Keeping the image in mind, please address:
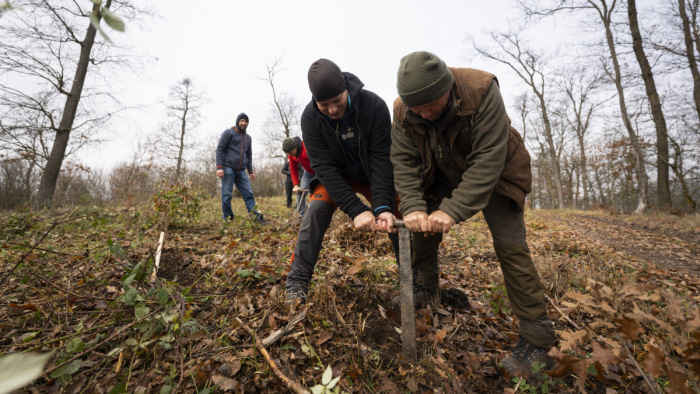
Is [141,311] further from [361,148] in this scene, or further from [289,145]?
[289,145]

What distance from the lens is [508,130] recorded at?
2123 millimetres

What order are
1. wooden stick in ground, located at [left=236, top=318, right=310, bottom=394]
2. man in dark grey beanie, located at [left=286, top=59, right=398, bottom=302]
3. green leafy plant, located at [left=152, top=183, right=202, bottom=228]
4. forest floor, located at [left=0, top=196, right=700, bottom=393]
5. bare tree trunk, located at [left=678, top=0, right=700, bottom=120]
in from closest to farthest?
forest floor, located at [left=0, top=196, right=700, bottom=393] → wooden stick in ground, located at [left=236, top=318, right=310, bottom=394] → man in dark grey beanie, located at [left=286, top=59, right=398, bottom=302] → green leafy plant, located at [left=152, top=183, right=202, bottom=228] → bare tree trunk, located at [left=678, top=0, right=700, bottom=120]

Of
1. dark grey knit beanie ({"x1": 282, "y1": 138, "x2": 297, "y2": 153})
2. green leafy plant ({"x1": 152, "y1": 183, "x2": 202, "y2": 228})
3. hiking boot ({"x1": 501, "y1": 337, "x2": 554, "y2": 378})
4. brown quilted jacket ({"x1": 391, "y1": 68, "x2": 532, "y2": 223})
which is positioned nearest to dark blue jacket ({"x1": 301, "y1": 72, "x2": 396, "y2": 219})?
brown quilted jacket ({"x1": 391, "y1": 68, "x2": 532, "y2": 223})

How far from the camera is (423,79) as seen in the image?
1.99 m

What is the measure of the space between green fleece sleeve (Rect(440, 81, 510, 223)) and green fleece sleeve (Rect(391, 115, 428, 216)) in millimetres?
354

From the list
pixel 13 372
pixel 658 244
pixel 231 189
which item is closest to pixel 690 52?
pixel 658 244

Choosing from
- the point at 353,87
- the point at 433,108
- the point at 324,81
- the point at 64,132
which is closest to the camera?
the point at 433,108

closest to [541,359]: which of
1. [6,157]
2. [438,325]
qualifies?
[438,325]

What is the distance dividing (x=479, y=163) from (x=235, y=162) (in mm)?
5885

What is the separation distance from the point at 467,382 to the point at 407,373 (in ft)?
1.31

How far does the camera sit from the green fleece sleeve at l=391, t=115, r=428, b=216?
7.89ft

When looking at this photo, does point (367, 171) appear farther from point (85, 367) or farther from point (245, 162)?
point (245, 162)

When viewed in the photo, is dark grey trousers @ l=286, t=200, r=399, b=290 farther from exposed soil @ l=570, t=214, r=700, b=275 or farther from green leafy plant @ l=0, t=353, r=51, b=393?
exposed soil @ l=570, t=214, r=700, b=275

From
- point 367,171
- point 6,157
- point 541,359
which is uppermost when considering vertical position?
point 6,157
